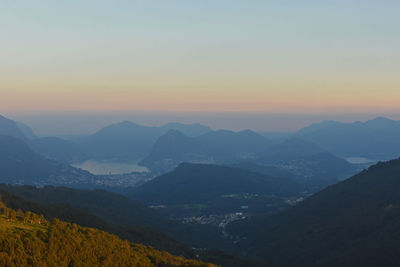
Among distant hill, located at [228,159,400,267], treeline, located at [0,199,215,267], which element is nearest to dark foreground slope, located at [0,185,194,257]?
treeline, located at [0,199,215,267]

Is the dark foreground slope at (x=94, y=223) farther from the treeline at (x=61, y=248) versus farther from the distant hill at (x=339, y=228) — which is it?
the distant hill at (x=339, y=228)

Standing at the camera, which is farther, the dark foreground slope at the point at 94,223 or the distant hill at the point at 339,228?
the distant hill at the point at 339,228

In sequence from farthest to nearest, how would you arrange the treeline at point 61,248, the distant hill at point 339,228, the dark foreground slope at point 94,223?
1. the distant hill at point 339,228
2. the dark foreground slope at point 94,223
3. the treeline at point 61,248

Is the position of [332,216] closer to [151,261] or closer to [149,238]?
[149,238]

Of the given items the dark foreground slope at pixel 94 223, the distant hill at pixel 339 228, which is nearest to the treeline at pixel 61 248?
the dark foreground slope at pixel 94 223

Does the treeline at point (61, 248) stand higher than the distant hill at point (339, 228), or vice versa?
the treeline at point (61, 248)

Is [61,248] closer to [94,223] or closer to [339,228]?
[94,223]

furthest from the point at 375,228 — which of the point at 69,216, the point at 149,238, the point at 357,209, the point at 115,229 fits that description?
the point at 69,216
